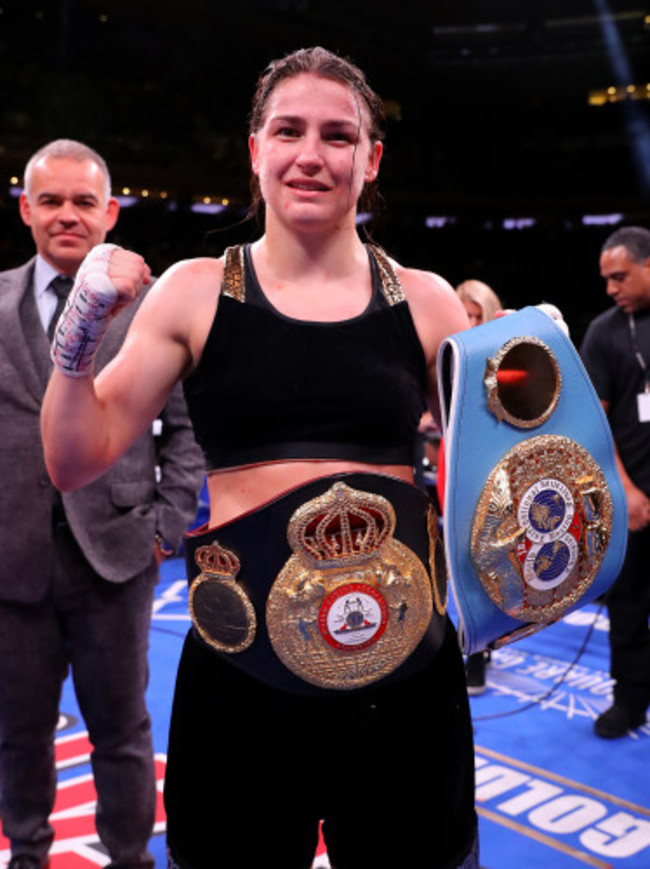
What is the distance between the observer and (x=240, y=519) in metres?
1.12

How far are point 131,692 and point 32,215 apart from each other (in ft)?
3.57

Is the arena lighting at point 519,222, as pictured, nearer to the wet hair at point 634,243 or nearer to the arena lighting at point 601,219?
the arena lighting at point 601,219

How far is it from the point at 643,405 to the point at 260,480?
221 centimetres

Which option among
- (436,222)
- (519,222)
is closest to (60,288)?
(436,222)

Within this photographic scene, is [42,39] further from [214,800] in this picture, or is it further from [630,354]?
[214,800]

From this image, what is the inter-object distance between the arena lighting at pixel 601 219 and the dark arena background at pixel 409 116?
7 cm

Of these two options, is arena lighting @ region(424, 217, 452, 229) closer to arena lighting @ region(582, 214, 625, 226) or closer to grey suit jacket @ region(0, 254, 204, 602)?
arena lighting @ region(582, 214, 625, 226)

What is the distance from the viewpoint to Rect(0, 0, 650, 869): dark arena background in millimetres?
11047

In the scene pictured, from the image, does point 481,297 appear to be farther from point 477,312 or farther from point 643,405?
point 643,405

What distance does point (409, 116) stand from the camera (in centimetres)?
1469

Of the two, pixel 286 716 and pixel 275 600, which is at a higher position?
pixel 275 600

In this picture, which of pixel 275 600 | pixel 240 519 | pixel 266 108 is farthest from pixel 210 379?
pixel 266 108

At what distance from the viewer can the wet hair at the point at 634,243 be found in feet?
9.87

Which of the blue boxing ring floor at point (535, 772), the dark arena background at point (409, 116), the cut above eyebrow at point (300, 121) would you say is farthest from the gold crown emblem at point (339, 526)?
the dark arena background at point (409, 116)
